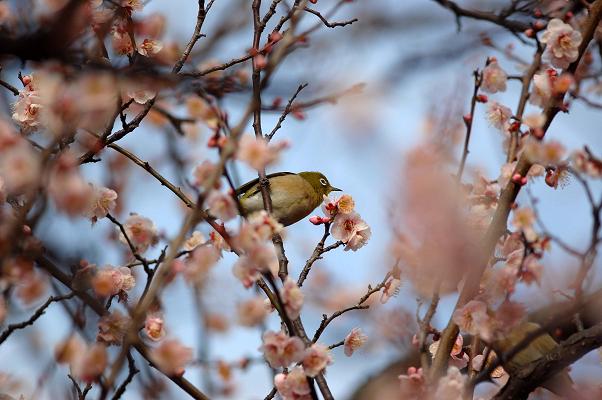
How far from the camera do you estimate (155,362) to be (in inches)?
112

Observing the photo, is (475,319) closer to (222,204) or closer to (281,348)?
(281,348)

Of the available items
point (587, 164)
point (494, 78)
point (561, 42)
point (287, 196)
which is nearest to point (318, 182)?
point (287, 196)

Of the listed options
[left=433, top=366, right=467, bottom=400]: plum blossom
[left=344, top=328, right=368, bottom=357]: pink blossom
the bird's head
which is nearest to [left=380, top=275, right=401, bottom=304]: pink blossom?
[left=344, top=328, right=368, bottom=357]: pink blossom

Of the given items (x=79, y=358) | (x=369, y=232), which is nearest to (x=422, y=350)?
(x=369, y=232)

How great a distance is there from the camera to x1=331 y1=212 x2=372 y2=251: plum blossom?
12.0 feet

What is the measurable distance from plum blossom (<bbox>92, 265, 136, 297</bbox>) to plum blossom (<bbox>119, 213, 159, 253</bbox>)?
0.26 m

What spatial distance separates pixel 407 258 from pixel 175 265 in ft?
3.72

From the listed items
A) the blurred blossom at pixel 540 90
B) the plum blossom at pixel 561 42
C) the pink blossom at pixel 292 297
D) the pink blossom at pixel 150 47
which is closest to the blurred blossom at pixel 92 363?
the pink blossom at pixel 292 297

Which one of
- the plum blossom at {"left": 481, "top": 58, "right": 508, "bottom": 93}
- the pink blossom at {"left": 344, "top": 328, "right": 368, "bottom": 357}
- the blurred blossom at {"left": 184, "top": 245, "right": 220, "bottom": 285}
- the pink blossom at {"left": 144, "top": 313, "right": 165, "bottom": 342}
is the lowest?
the pink blossom at {"left": 344, "top": 328, "right": 368, "bottom": 357}

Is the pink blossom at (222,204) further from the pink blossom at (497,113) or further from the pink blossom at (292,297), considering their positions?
the pink blossom at (497,113)

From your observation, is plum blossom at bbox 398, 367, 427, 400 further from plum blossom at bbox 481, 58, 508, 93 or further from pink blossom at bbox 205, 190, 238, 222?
plum blossom at bbox 481, 58, 508, 93

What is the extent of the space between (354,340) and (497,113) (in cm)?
169

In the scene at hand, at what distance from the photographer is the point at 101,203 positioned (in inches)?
145

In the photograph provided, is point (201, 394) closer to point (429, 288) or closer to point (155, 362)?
point (155, 362)
